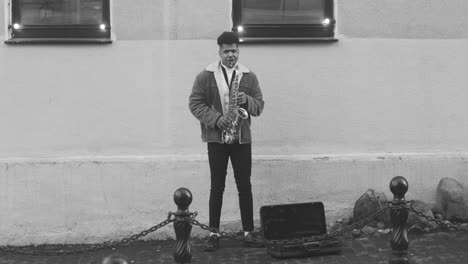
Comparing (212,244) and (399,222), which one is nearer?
(399,222)

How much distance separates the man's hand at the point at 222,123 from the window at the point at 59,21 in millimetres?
1723

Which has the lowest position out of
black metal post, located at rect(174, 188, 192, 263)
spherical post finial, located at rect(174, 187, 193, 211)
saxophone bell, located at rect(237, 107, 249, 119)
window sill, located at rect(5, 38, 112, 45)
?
black metal post, located at rect(174, 188, 192, 263)

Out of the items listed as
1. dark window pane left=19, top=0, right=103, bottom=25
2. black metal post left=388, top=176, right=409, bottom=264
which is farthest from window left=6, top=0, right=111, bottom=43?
black metal post left=388, top=176, right=409, bottom=264

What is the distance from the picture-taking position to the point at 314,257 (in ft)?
21.2

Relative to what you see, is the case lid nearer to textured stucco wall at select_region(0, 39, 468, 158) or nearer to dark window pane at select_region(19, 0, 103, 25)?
textured stucco wall at select_region(0, 39, 468, 158)

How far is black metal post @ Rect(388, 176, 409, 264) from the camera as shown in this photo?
5355 millimetres

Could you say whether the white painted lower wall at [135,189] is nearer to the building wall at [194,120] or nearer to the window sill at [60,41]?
the building wall at [194,120]

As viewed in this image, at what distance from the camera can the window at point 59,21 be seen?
728cm

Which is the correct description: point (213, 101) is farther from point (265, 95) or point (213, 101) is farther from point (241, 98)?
point (265, 95)

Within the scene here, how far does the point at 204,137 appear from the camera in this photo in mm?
6605

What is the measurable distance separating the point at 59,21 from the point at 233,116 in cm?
234

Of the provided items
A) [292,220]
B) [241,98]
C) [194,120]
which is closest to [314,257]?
[292,220]

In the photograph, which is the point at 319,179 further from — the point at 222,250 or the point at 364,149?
the point at 222,250

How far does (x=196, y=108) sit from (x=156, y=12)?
144cm
